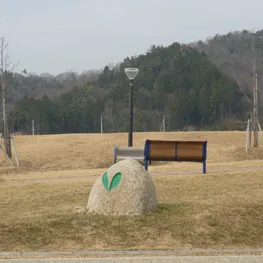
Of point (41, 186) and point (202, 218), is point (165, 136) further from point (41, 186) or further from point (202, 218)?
point (202, 218)

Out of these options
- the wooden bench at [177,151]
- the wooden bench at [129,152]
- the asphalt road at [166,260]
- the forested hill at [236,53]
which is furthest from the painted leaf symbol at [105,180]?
the forested hill at [236,53]

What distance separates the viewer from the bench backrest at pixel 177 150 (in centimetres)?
1217

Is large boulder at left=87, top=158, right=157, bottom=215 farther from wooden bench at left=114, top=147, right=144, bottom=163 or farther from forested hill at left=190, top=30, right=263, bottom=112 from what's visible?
forested hill at left=190, top=30, right=263, bottom=112

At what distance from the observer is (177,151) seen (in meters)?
12.2

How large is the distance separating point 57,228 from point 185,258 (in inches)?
92.5

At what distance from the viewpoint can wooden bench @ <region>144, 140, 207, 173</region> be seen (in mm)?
12172

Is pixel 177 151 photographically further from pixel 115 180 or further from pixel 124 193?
pixel 124 193

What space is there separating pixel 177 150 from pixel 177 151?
0.08 ft

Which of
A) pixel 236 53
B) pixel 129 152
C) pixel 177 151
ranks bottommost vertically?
pixel 129 152

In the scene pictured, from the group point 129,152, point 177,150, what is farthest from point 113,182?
point 129,152

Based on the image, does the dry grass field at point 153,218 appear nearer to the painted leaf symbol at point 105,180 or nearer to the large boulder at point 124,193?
the large boulder at point 124,193

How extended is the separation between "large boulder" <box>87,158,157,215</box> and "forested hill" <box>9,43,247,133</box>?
5438cm

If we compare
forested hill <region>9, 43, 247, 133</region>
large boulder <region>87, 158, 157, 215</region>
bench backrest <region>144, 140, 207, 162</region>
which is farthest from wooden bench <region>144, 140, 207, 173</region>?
forested hill <region>9, 43, 247, 133</region>

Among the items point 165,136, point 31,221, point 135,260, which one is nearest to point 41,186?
point 31,221
